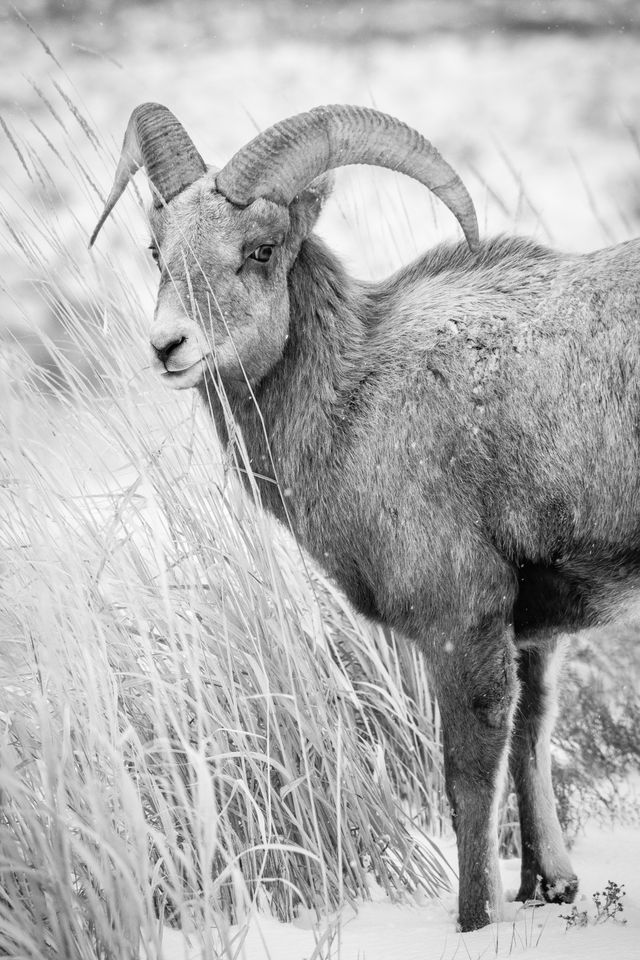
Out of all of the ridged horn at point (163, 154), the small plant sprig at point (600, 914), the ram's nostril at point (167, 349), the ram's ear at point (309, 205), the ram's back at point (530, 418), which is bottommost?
the small plant sprig at point (600, 914)

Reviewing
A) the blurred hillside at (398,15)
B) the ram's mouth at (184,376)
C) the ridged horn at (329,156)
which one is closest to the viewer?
the ram's mouth at (184,376)

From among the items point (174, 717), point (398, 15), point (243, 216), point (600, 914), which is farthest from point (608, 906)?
point (398, 15)

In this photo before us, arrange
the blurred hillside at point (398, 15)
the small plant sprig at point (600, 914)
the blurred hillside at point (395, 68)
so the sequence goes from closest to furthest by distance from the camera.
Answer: the small plant sprig at point (600, 914)
the blurred hillside at point (395, 68)
the blurred hillside at point (398, 15)

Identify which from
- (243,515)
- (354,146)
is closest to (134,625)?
(243,515)

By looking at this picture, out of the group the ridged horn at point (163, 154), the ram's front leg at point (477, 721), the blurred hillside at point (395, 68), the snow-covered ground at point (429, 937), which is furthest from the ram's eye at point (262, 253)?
the blurred hillside at point (395, 68)

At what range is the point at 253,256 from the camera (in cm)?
389

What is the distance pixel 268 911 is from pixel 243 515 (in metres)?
1.41

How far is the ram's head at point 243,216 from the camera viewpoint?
12.1 feet

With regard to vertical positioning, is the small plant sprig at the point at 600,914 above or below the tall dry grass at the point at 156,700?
below

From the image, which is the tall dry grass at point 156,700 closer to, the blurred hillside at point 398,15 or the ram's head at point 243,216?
A: the ram's head at point 243,216

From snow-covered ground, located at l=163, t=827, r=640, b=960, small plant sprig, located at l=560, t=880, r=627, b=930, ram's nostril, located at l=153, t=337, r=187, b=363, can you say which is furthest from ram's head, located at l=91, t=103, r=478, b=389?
small plant sprig, located at l=560, t=880, r=627, b=930

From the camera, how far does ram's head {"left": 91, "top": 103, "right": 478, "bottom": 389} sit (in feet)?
12.1

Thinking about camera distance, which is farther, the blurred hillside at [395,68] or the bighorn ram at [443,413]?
the blurred hillside at [395,68]

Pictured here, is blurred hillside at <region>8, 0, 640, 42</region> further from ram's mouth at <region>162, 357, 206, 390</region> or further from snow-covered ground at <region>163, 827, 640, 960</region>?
snow-covered ground at <region>163, 827, 640, 960</region>
